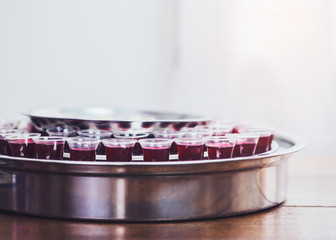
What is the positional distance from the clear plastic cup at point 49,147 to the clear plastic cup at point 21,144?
0.04 meters

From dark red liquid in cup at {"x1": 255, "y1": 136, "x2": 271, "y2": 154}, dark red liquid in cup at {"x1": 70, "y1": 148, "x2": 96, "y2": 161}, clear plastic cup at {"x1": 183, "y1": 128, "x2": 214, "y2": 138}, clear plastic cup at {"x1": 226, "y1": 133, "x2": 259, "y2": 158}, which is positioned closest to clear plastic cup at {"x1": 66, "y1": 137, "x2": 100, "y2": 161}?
dark red liquid in cup at {"x1": 70, "y1": 148, "x2": 96, "y2": 161}

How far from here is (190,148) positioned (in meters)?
1.49

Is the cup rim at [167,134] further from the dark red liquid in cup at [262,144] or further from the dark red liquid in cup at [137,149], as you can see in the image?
the dark red liquid in cup at [262,144]

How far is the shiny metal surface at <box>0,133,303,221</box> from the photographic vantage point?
132 cm

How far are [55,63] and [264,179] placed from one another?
2151mm

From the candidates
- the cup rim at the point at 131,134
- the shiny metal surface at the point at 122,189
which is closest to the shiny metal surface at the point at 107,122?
the cup rim at the point at 131,134

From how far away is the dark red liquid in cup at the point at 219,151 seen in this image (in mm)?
1525

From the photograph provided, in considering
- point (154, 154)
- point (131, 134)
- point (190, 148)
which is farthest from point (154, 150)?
point (131, 134)

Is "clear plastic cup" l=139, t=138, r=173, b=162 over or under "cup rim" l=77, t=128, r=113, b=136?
under

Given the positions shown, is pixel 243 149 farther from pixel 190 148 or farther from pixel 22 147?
pixel 22 147

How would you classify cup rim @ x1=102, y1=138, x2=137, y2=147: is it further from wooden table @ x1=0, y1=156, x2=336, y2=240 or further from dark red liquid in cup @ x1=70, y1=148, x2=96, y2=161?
wooden table @ x1=0, y1=156, x2=336, y2=240

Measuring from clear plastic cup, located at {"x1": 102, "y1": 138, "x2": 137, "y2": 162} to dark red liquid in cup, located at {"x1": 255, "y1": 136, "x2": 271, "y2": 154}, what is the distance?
0.48m

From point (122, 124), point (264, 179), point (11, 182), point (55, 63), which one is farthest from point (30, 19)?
point (264, 179)

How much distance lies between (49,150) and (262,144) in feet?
2.35
